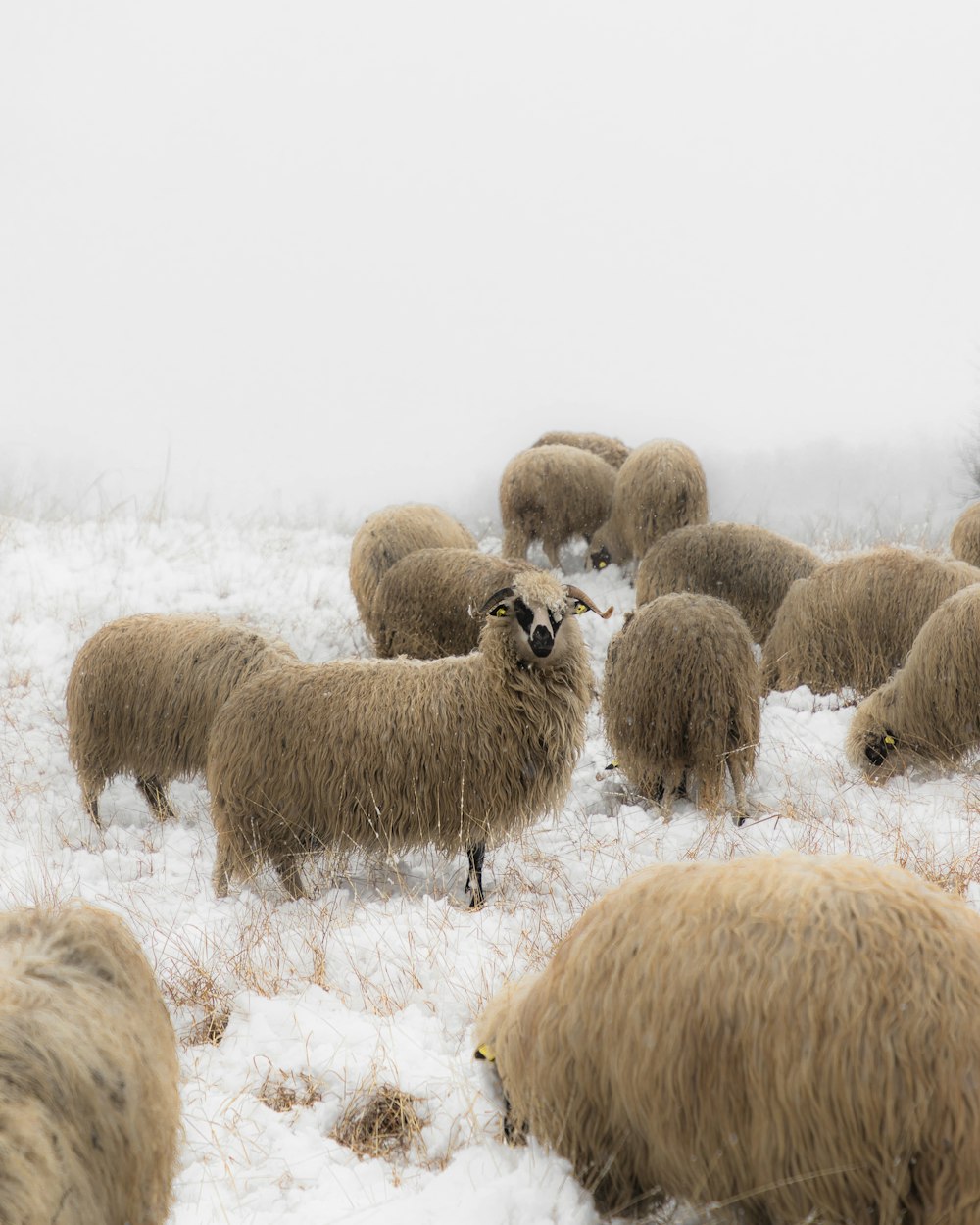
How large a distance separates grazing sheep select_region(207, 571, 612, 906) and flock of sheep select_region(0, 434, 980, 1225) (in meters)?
0.02

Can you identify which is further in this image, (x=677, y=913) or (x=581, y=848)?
(x=581, y=848)

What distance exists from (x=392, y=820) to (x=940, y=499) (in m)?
15.0

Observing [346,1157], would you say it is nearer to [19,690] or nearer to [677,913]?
[677,913]

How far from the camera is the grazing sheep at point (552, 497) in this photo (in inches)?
458

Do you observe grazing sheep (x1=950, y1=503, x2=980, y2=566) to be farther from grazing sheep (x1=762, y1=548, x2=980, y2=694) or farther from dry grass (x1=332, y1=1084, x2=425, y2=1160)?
dry grass (x1=332, y1=1084, x2=425, y2=1160)

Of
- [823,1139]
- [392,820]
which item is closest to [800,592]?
[392,820]

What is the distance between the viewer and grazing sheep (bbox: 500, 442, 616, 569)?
11.6 meters

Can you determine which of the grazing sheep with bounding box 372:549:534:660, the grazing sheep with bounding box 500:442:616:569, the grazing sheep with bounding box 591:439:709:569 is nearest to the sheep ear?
the grazing sheep with bounding box 372:549:534:660

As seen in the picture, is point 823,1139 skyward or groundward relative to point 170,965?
skyward

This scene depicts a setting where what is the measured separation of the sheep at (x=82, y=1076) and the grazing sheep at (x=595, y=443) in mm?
11690

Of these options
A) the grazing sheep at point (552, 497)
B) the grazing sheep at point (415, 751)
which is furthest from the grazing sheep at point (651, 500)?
the grazing sheep at point (415, 751)

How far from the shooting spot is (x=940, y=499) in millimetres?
17047

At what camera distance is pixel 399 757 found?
4.89 m

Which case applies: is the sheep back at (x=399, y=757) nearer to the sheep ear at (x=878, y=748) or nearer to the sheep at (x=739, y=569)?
the sheep ear at (x=878, y=748)
